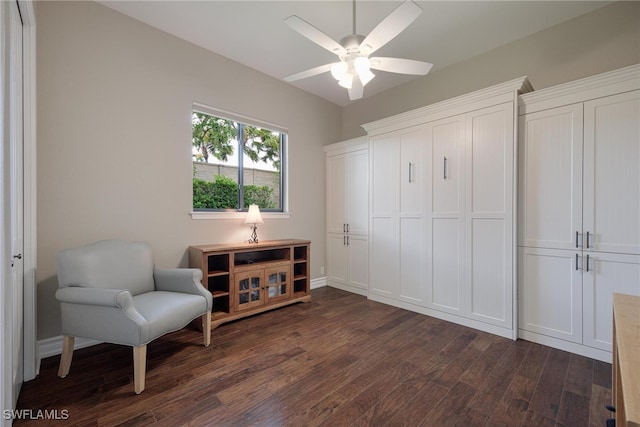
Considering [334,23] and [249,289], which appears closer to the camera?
[334,23]

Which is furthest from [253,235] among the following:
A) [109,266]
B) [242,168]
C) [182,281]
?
[109,266]

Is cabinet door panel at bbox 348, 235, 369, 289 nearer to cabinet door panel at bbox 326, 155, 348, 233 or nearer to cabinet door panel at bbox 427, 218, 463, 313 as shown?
cabinet door panel at bbox 326, 155, 348, 233

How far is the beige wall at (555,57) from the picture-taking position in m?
2.36

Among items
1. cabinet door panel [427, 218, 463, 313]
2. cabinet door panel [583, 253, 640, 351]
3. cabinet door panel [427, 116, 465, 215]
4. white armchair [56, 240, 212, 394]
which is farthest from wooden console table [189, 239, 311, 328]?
cabinet door panel [583, 253, 640, 351]

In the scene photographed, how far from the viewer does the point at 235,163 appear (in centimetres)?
347

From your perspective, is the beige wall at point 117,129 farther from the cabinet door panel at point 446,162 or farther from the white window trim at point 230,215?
the cabinet door panel at point 446,162

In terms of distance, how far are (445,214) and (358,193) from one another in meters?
1.31

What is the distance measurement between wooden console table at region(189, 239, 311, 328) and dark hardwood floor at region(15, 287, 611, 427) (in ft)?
1.08

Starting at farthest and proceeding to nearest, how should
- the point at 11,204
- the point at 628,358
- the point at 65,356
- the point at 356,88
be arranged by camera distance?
the point at 356,88
the point at 65,356
the point at 11,204
the point at 628,358

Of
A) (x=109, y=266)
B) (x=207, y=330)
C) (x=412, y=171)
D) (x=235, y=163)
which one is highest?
(x=235, y=163)

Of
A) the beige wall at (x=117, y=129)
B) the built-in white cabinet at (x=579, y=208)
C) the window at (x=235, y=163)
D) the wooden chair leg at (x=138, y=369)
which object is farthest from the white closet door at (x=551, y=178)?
the wooden chair leg at (x=138, y=369)

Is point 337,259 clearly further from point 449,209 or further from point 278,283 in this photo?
point 449,209

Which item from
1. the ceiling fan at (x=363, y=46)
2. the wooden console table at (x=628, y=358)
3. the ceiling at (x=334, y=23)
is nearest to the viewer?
the wooden console table at (x=628, y=358)

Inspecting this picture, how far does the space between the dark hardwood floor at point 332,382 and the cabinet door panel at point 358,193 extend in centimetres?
159
